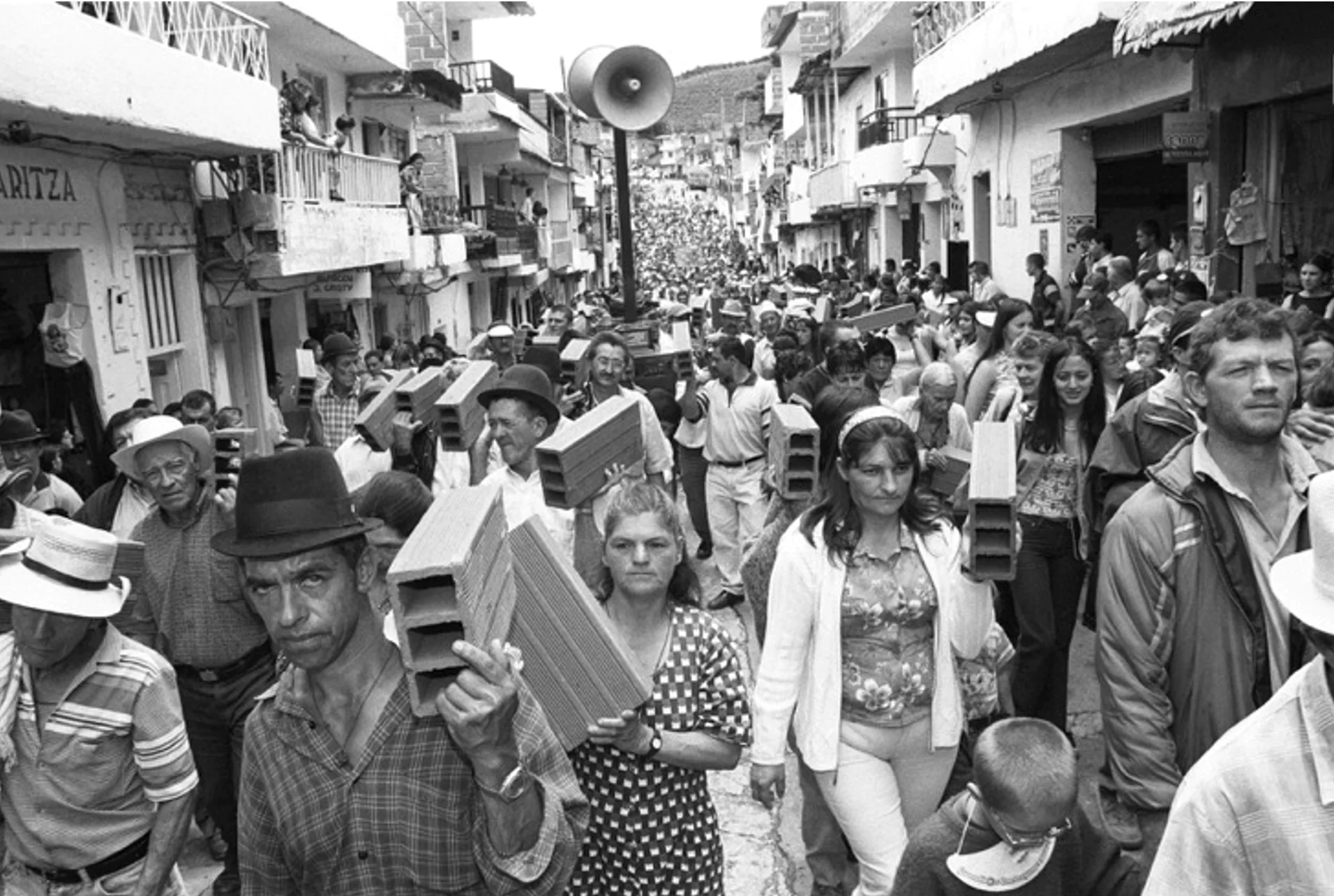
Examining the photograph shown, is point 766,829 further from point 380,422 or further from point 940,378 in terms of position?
point 380,422

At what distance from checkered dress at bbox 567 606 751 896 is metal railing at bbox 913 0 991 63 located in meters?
13.8

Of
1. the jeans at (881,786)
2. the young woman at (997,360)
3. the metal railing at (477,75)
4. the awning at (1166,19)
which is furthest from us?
the metal railing at (477,75)

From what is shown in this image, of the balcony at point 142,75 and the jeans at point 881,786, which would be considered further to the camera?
the balcony at point 142,75

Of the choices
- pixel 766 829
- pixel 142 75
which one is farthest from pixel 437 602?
pixel 142 75

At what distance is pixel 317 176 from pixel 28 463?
34.5 ft

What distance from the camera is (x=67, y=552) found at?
3.36 metres

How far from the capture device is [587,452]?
183 inches

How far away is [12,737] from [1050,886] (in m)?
2.72

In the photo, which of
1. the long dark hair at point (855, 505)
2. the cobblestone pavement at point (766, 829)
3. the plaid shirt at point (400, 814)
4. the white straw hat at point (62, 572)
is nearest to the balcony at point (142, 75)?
the cobblestone pavement at point (766, 829)

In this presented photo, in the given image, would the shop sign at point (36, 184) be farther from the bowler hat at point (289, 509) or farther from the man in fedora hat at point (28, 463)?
the bowler hat at point (289, 509)

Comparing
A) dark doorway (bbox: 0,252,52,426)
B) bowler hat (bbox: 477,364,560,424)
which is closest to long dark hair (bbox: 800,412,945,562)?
bowler hat (bbox: 477,364,560,424)

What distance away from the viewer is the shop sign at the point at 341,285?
19.4 metres

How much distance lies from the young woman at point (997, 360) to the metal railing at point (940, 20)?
9.04 m

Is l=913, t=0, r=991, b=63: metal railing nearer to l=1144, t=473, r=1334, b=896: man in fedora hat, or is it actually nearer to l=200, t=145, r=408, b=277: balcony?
l=200, t=145, r=408, b=277: balcony
